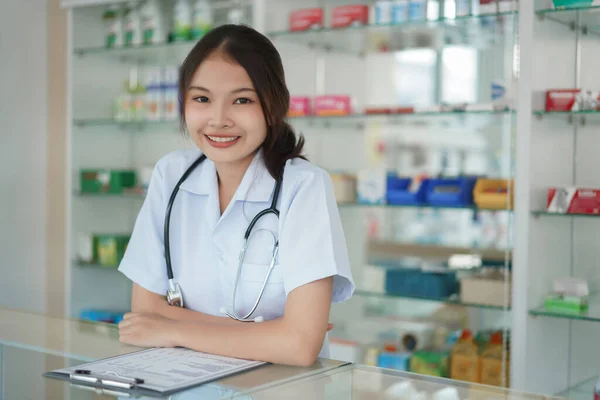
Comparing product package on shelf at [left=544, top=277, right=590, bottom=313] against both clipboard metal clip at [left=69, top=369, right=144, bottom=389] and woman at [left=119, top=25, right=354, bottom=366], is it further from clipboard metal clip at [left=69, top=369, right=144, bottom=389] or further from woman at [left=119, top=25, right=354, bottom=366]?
clipboard metal clip at [left=69, top=369, right=144, bottom=389]

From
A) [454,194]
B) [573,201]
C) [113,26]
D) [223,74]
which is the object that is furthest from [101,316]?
[223,74]

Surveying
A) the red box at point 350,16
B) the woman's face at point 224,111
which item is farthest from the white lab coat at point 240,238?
the red box at point 350,16

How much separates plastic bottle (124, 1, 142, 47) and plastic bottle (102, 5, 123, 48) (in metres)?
0.04

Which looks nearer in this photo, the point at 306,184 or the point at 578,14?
the point at 306,184

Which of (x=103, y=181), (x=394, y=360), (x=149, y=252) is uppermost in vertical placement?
(x=103, y=181)

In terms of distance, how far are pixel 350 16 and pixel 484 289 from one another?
152cm

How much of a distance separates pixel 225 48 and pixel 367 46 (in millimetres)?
2493

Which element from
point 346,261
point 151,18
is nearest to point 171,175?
point 346,261

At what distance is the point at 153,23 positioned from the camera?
15.5 ft

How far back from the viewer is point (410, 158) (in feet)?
14.6

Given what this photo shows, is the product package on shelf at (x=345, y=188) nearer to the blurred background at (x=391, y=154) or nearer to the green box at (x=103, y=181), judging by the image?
the blurred background at (x=391, y=154)

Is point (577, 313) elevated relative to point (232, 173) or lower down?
lower down

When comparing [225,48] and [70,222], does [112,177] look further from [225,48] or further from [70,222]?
[225,48]

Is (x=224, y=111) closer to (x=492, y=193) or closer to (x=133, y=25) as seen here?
(x=492, y=193)
